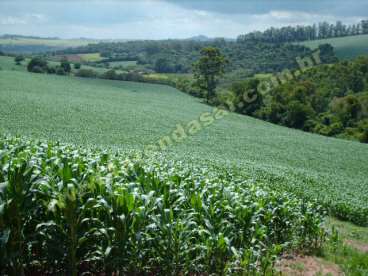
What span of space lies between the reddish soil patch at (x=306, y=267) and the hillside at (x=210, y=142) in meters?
9.28

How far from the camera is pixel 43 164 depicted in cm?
666

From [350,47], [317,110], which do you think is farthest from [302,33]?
[317,110]

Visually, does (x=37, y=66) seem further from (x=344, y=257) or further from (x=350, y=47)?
(x=350, y=47)

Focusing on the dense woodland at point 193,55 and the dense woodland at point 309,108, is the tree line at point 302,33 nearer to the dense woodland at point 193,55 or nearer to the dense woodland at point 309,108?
the dense woodland at point 193,55

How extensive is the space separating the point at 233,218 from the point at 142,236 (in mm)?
2488

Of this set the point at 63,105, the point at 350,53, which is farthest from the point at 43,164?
the point at 350,53

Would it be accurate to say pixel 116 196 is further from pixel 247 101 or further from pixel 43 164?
pixel 247 101

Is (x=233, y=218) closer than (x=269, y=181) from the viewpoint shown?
Yes

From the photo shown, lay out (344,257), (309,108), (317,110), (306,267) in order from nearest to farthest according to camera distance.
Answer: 1. (306,267)
2. (344,257)
3. (309,108)
4. (317,110)

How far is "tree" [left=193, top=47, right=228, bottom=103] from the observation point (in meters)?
78.9

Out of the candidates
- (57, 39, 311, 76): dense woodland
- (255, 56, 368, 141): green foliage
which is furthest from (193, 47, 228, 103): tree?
(57, 39, 311, 76): dense woodland

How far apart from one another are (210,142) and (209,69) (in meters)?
47.1

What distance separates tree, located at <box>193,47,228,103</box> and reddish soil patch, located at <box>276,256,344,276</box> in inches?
2798

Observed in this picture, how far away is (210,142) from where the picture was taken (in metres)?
34.8
